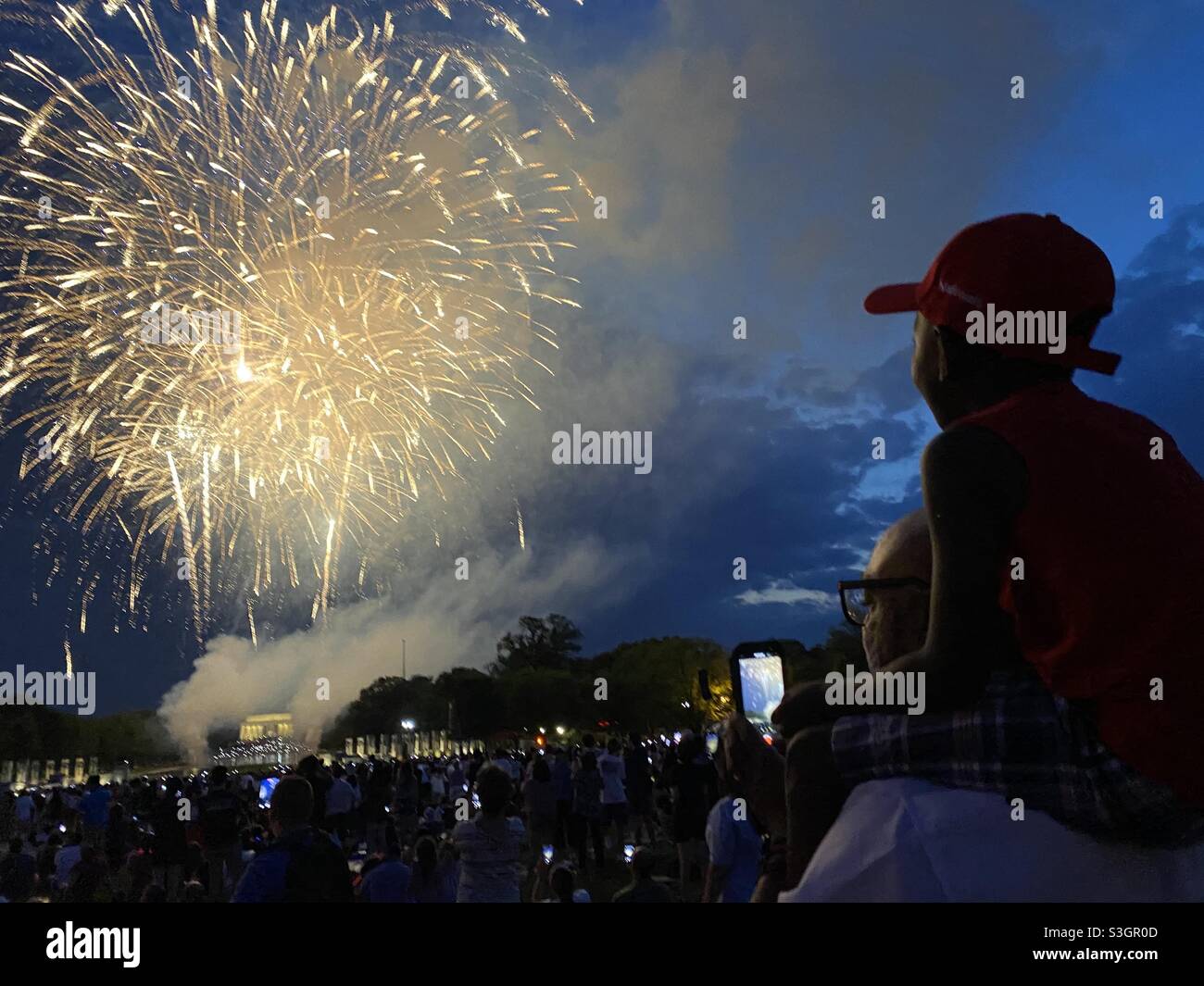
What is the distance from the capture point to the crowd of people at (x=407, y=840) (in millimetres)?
5496

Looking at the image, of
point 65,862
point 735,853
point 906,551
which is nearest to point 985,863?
point 906,551

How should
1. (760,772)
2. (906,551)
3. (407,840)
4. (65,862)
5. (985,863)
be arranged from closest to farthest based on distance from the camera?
(985,863)
(760,772)
(906,551)
(65,862)
(407,840)

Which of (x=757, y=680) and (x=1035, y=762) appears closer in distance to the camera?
(x=1035, y=762)

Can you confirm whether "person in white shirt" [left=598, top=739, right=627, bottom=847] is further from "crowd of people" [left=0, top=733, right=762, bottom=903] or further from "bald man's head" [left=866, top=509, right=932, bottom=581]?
"bald man's head" [left=866, top=509, right=932, bottom=581]

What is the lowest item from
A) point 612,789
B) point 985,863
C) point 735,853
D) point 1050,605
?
point 612,789

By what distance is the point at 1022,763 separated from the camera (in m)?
1.20

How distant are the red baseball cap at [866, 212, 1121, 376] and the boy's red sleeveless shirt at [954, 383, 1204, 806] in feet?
0.61

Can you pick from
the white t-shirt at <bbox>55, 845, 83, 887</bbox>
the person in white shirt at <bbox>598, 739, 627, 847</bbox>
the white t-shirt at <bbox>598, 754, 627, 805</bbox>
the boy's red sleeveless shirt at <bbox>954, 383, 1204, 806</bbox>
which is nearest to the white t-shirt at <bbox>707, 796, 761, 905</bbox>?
the boy's red sleeveless shirt at <bbox>954, 383, 1204, 806</bbox>

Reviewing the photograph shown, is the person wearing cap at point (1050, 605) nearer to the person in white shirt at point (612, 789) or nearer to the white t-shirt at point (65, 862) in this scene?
the white t-shirt at point (65, 862)

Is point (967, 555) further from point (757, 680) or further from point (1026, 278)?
point (757, 680)

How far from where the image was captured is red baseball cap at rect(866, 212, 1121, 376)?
133cm

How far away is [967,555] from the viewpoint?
4.04ft

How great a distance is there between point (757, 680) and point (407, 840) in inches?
663
